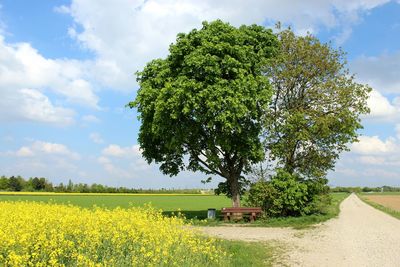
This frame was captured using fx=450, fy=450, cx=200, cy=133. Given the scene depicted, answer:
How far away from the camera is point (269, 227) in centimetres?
2734

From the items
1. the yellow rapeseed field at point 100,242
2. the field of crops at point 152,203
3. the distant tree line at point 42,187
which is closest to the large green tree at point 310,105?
the field of crops at point 152,203

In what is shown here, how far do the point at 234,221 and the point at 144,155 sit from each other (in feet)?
29.9

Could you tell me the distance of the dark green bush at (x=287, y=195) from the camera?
3025cm

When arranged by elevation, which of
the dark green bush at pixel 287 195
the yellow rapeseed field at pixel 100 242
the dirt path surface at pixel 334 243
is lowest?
the dirt path surface at pixel 334 243

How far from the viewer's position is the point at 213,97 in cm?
2744

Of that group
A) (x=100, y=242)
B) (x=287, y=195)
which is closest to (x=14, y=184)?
(x=287, y=195)

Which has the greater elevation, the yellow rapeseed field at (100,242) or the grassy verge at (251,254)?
the yellow rapeseed field at (100,242)

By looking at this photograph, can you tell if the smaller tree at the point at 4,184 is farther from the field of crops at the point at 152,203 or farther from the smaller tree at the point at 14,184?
the field of crops at the point at 152,203

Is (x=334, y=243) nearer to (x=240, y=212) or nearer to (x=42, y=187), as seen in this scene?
(x=240, y=212)

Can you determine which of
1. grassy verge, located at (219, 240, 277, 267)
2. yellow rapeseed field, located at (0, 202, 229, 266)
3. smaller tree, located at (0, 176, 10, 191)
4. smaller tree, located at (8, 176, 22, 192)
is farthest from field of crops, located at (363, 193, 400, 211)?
smaller tree, located at (0, 176, 10, 191)

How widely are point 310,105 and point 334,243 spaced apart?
15.1 meters

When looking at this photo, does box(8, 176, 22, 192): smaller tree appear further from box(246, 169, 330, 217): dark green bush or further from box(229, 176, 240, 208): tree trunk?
box(246, 169, 330, 217): dark green bush

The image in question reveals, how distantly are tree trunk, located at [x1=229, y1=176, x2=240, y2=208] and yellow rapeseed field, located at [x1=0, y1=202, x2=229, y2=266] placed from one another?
19.6m

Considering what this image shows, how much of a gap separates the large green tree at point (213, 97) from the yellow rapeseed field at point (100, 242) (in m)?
15.2
